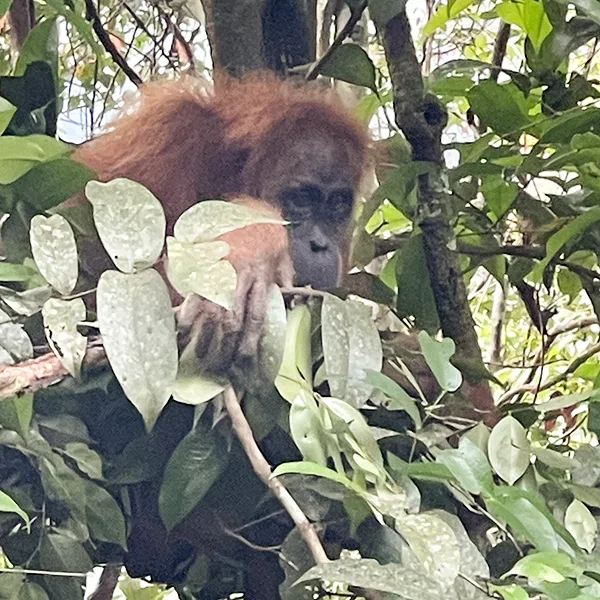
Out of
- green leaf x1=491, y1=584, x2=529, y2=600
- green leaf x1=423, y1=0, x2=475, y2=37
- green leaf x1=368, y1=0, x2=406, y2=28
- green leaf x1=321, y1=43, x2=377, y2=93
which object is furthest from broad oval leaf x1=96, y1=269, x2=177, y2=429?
green leaf x1=423, y1=0, x2=475, y2=37

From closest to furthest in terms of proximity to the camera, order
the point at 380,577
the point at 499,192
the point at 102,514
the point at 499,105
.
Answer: the point at 380,577 < the point at 102,514 < the point at 499,105 < the point at 499,192

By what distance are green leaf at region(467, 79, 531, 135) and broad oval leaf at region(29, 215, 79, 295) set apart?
0.55 meters

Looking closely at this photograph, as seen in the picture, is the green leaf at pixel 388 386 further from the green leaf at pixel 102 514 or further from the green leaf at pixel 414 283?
the green leaf at pixel 414 283

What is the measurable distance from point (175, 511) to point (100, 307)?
27 centimetres

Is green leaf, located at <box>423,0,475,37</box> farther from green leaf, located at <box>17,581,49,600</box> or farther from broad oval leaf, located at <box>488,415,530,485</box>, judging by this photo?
green leaf, located at <box>17,581,49,600</box>

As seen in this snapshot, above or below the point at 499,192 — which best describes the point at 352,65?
above

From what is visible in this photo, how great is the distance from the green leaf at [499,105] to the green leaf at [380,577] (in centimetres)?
65

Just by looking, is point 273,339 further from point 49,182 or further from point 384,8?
point 384,8

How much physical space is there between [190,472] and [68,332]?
243 millimetres

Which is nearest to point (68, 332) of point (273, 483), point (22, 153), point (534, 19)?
point (273, 483)

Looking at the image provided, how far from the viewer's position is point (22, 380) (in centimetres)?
66

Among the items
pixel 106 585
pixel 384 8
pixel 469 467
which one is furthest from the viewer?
pixel 106 585

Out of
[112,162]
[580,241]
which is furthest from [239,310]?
[112,162]

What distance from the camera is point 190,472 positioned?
84 centimetres
